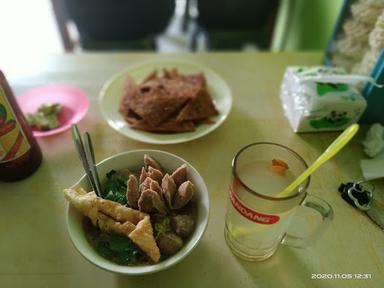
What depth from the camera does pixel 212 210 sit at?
0.57 m

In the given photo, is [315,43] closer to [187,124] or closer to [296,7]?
[296,7]

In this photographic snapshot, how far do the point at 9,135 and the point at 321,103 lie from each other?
607mm

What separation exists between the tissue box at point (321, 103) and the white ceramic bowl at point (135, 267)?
0.33 meters

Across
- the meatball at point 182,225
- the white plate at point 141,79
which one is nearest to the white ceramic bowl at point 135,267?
the meatball at point 182,225

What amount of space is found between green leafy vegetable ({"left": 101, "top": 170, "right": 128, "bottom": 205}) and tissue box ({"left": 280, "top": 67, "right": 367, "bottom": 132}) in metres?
0.41

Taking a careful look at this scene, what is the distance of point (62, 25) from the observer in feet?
4.97

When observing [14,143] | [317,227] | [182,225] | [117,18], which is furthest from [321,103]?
[117,18]

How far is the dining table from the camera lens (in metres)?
0.48

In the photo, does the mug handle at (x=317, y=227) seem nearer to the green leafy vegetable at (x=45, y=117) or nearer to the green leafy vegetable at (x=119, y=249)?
the green leafy vegetable at (x=119, y=249)

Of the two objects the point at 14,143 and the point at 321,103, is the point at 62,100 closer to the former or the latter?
the point at 14,143

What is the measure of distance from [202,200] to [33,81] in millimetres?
651

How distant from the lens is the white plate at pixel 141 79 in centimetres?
67

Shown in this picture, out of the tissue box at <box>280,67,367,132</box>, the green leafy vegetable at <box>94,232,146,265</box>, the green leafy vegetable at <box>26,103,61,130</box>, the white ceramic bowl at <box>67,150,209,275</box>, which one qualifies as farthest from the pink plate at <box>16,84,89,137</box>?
the tissue box at <box>280,67,367,132</box>

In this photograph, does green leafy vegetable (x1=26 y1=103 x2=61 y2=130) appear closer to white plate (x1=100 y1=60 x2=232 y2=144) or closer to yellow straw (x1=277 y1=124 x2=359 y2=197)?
white plate (x1=100 y1=60 x2=232 y2=144)
